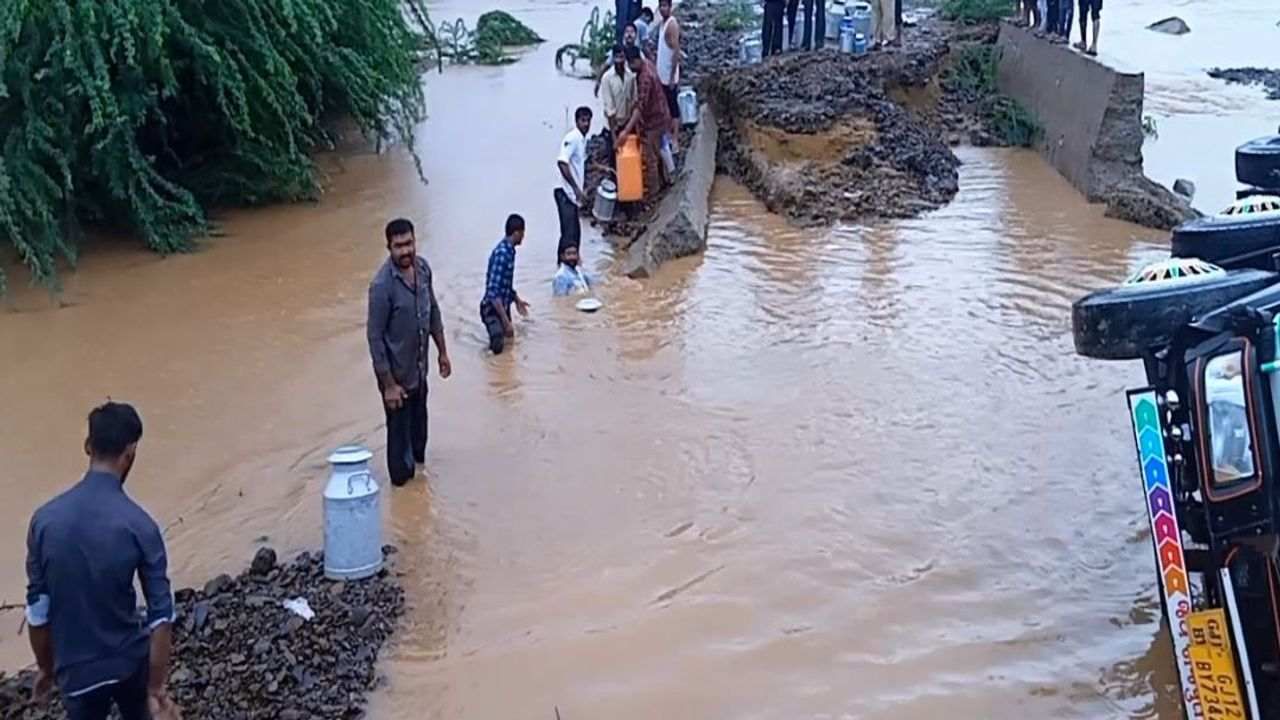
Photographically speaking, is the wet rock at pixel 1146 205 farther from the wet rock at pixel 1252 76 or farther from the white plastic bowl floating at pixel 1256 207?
the wet rock at pixel 1252 76

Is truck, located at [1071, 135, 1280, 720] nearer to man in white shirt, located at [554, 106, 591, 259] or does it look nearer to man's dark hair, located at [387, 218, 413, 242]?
man's dark hair, located at [387, 218, 413, 242]

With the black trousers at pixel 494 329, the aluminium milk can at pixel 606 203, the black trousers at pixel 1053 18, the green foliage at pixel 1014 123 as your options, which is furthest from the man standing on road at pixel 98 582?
the black trousers at pixel 1053 18

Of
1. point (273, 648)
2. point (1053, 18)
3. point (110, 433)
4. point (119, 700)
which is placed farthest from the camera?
point (1053, 18)

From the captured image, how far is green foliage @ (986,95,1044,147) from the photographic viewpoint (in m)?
16.9

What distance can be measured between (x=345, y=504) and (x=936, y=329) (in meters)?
5.59

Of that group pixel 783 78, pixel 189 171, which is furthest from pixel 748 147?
pixel 189 171

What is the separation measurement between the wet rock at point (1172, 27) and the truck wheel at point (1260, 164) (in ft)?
83.5

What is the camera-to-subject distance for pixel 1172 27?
29.5 meters

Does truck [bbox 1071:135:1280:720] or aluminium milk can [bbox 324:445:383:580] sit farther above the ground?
truck [bbox 1071:135:1280:720]

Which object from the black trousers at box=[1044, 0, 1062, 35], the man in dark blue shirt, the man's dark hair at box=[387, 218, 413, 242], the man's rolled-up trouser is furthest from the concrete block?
the man's rolled-up trouser

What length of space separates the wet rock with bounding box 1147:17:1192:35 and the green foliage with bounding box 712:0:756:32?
9.41 meters

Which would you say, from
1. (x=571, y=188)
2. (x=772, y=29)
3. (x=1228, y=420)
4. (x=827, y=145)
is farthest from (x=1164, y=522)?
(x=772, y=29)

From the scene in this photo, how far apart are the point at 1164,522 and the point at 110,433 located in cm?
327

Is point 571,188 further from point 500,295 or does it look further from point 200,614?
point 200,614
